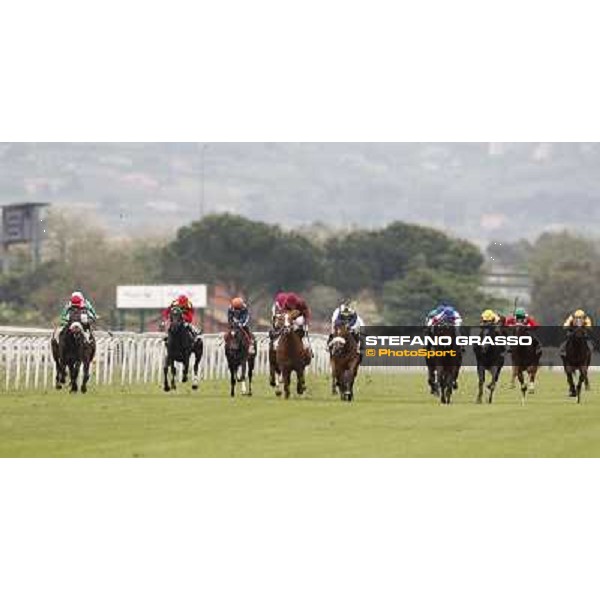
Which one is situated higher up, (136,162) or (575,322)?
(136,162)

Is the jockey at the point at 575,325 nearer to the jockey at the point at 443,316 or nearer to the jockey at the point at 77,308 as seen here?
the jockey at the point at 443,316

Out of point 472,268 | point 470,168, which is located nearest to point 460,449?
point 472,268

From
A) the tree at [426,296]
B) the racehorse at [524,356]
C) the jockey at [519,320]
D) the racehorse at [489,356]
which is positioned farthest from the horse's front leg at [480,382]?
the tree at [426,296]

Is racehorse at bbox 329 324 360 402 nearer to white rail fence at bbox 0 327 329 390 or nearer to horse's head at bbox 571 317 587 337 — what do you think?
horse's head at bbox 571 317 587 337

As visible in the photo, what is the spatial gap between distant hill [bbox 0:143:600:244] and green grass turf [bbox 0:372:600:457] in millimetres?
57792

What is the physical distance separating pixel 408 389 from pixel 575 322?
3.94 meters

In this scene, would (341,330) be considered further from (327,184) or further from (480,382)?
(327,184)

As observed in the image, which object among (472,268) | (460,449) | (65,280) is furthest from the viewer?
(472,268)

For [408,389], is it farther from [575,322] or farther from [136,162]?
[136,162]

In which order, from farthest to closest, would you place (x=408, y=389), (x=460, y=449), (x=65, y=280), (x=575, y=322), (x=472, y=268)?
(x=472, y=268)
(x=65, y=280)
(x=408, y=389)
(x=575, y=322)
(x=460, y=449)

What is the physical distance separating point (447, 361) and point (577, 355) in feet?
11.1

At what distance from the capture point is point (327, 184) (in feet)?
357

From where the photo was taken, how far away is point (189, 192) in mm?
99000

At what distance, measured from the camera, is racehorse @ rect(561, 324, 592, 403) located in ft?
102
